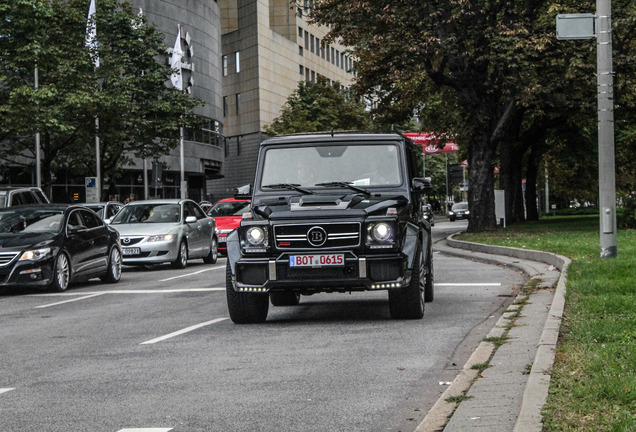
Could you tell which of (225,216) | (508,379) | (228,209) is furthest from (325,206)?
(228,209)

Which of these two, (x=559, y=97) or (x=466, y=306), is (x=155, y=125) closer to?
(x=559, y=97)

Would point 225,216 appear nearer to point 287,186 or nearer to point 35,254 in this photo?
point 35,254

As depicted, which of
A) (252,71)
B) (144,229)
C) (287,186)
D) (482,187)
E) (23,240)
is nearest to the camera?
(287,186)

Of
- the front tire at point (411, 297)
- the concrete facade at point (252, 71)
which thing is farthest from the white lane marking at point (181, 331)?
the concrete facade at point (252, 71)

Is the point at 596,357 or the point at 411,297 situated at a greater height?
the point at 411,297

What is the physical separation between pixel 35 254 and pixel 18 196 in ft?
20.5

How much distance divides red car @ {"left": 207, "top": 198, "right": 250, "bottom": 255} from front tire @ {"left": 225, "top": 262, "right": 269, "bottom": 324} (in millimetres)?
16982

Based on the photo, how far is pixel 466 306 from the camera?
12.0 metres

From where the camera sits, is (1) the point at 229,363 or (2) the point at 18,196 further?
(2) the point at 18,196

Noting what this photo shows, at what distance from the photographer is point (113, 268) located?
61.3ft

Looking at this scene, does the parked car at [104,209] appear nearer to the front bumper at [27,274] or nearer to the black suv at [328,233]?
the front bumper at [27,274]

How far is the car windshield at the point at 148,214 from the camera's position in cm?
2327

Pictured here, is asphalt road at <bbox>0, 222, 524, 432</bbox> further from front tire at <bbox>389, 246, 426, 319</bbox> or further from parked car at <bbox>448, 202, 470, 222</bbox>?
parked car at <bbox>448, 202, 470, 222</bbox>

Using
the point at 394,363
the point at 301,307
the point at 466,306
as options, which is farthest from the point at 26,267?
the point at 394,363
